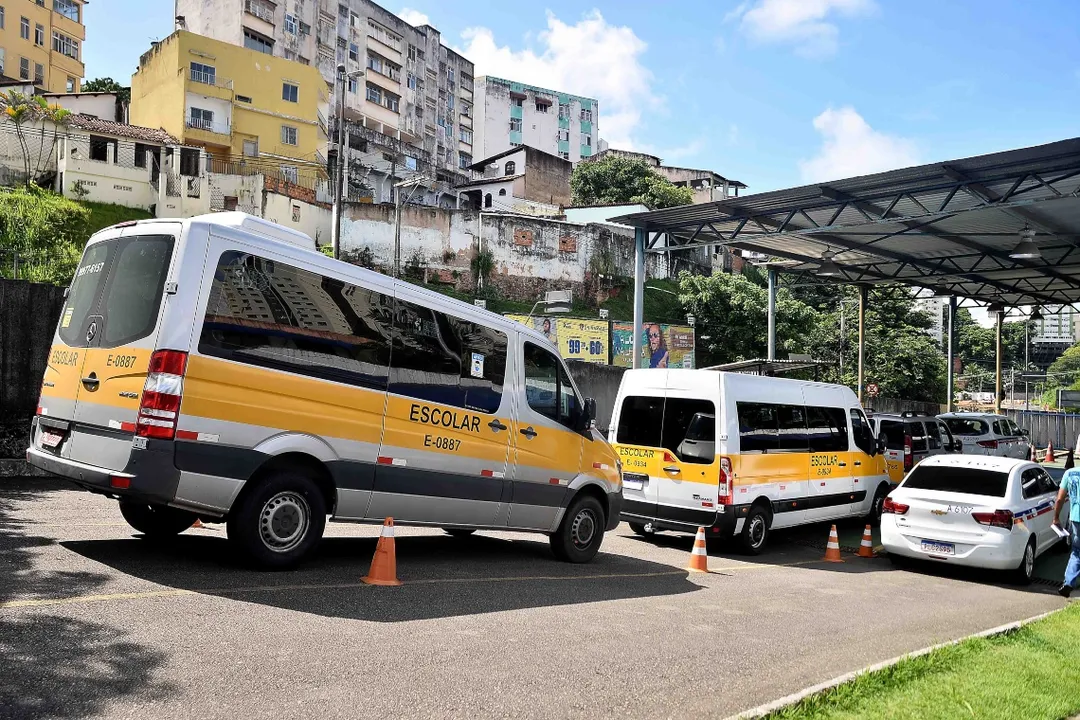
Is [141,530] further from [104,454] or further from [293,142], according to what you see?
[293,142]

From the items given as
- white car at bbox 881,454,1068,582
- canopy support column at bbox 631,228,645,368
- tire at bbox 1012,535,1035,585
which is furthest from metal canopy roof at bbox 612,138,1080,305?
tire at bbox 1012,535,1035,585

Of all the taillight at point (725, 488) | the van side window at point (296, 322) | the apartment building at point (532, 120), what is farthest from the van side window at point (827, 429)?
the apartment building at point (532, 120)

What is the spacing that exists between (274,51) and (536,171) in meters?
21.7

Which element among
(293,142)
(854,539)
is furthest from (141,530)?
(293,142)

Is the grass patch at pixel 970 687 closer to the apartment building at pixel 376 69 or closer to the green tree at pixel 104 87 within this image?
the apartment building at pixel 376 69

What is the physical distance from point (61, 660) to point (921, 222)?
19635mm

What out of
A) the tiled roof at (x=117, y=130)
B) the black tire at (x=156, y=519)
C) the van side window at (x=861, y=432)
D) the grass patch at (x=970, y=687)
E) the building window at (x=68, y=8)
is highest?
the building window at (x=68, y=8)

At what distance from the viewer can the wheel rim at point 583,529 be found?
972 centimetres

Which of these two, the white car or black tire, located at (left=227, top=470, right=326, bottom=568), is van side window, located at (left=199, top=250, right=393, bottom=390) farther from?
the white car

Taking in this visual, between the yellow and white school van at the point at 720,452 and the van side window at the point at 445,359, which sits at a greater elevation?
the van side window at the point at 445,359

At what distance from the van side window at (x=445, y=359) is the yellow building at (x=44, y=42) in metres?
56.2

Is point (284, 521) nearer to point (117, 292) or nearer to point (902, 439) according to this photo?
point (117, 292)

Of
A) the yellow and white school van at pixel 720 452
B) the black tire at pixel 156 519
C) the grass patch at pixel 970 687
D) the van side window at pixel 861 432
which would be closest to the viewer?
the grass patch at pixel 970 687

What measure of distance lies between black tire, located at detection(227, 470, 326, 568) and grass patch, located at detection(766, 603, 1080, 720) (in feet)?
12.9
